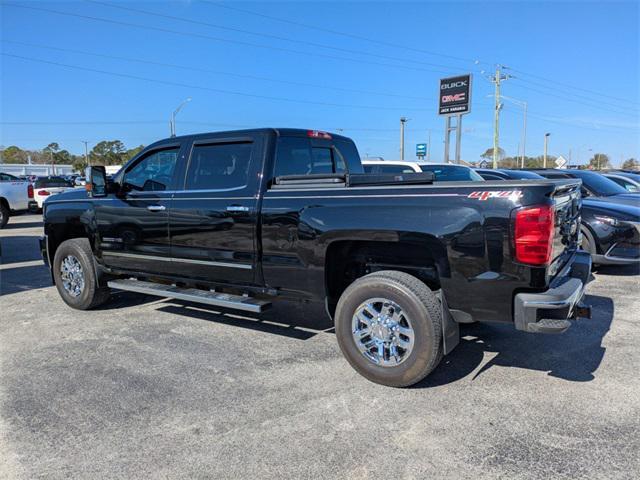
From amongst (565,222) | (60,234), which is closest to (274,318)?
(60,234)

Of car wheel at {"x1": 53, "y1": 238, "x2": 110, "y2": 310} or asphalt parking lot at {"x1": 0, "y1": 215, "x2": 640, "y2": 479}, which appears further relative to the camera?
car wheel at {"x1": 53, "y1": 238, "x2": 110, "y2": 310}

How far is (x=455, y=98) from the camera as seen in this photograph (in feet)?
123

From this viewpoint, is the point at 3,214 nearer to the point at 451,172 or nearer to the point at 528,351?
the point at 451,172

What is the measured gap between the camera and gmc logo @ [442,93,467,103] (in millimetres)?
37125

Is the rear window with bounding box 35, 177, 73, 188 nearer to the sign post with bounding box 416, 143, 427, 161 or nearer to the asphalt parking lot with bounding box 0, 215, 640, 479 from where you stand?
the asphalt parking lot with bounding box 0, 215, 640, 479

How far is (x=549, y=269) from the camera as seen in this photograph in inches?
132

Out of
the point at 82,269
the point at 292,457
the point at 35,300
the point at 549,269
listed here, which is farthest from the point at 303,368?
the point at 35,300

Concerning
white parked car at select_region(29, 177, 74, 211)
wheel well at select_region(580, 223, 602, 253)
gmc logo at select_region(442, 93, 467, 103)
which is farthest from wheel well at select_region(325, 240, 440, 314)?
gmc logo at select_region(442, 93, 467, 103)

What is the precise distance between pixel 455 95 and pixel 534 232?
37.3m

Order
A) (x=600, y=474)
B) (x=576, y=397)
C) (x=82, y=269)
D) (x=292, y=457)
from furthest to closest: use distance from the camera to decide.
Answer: (x=82, y=269), (x=576, y=397), (x=292, y=457), (x=600, y=474)

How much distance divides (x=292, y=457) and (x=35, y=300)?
17.5 ft

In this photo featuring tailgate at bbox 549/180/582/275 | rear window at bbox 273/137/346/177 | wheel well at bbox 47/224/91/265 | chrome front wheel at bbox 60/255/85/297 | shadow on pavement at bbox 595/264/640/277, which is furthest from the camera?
shadow on pavement at bbox 595/264/640/277

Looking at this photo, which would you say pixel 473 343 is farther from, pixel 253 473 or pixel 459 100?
pixel 459 100

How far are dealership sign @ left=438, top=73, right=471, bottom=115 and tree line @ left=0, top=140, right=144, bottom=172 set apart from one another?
69.1 m
